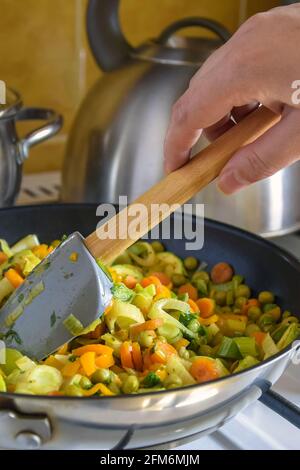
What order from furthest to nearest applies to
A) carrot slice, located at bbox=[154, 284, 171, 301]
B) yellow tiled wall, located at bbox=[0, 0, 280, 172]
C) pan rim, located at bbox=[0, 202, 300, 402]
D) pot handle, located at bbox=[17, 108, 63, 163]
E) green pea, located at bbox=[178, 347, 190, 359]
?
yellow tiled wall, located at bbox=[0, 0, 280, 172], pot handle, located at bbox=[17, 108, 63, 163], carrot slice, located at bbox=[154, 284, 171, 301], green pea, located at bbox=[178, 347, 190, 359], pan rim, located at bbox=[0, 202, 300, 402]

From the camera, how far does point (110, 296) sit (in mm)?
997

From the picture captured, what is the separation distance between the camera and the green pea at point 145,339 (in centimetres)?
99

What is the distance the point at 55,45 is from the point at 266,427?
100cm

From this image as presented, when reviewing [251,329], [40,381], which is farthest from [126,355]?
[251,329]

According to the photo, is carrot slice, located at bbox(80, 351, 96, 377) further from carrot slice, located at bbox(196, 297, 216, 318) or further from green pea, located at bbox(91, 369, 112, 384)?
carrot slice, located at bbox(196, 297, 216, 318)

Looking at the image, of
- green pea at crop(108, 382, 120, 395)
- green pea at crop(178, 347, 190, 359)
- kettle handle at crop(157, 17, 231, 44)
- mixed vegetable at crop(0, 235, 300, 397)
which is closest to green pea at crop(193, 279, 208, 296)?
mixed vegetable at crop(0, 235, 300, 397)

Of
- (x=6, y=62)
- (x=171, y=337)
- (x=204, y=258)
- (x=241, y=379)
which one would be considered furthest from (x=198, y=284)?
(x=6, y=62)

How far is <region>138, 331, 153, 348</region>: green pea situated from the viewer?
3.24 feet

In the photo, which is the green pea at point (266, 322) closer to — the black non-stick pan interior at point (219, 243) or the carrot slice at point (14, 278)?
the black non-stick pan interior at point (219, 243)

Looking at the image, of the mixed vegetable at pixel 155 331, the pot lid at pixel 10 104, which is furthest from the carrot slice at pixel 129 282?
the pot lid at pixel 10 104

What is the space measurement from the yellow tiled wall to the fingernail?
0.81 m

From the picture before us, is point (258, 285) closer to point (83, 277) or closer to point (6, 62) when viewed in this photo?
point (83, 277)

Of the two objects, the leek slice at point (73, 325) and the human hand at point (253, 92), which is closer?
the human hand at point (253, 92)
